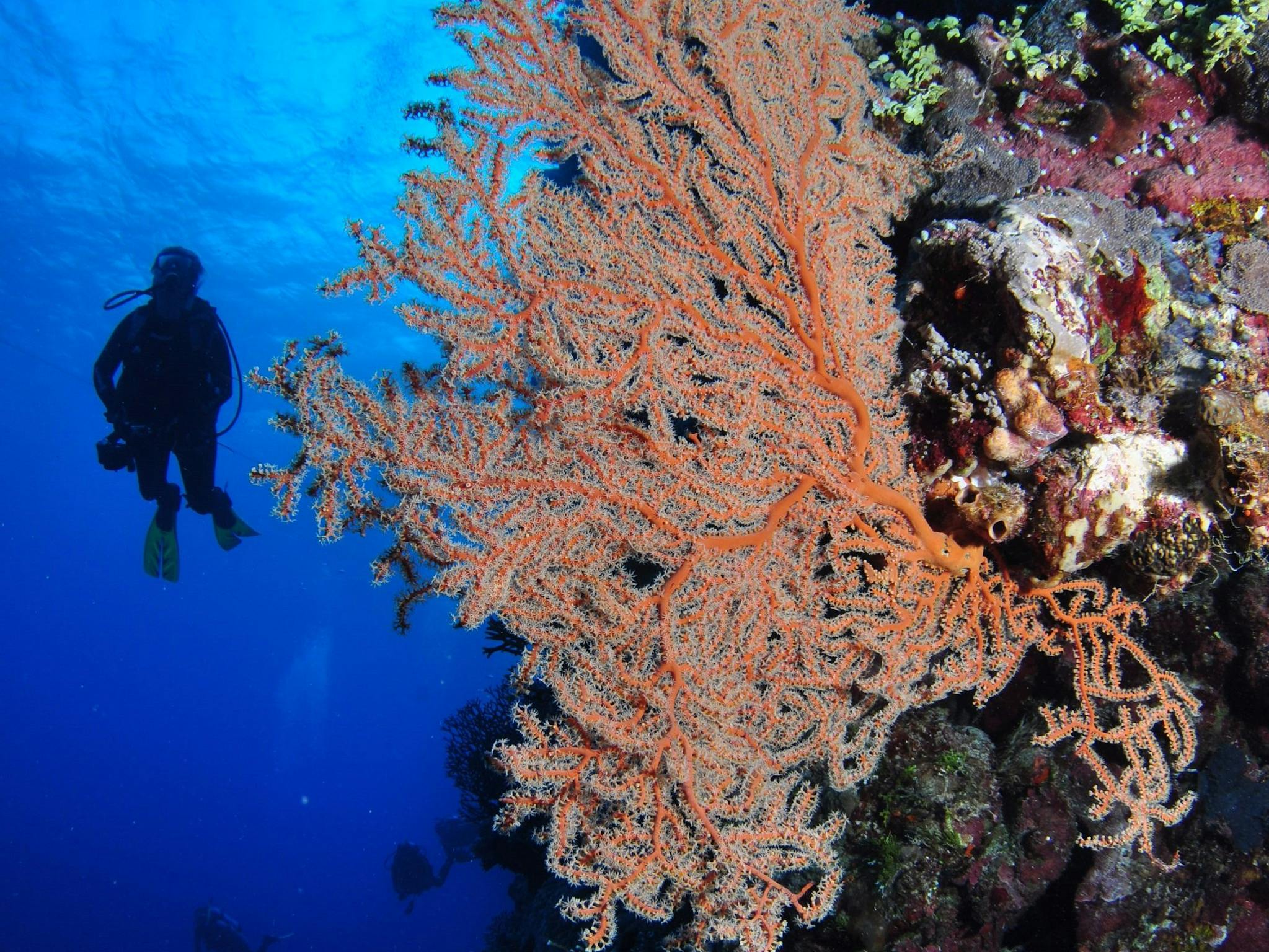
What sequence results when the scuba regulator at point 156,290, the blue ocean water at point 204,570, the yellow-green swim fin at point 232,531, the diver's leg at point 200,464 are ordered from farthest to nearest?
the blue ocean water at point 204,570
the yellow-green swim fin at point 232,531
the diver's leg at point 200,464
the scuba regulator at point 156,290

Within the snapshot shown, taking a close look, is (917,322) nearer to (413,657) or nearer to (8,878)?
(8,878)

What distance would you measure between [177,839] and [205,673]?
3411 centimetres

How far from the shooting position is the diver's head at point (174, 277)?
952cm

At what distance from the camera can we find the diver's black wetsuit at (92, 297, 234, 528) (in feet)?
32.7

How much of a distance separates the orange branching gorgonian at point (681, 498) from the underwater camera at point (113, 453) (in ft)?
29.6

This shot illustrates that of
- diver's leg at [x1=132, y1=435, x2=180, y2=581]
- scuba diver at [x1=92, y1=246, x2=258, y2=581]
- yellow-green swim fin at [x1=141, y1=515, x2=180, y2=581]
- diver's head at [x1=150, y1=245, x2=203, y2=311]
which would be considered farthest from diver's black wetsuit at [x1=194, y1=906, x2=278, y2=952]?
diver's head at [x1=150, y1=245, x2=203, y2=311]

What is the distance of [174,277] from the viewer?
31.3 feet

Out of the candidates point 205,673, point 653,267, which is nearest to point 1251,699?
point 653,267

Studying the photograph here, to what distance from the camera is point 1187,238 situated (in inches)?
131

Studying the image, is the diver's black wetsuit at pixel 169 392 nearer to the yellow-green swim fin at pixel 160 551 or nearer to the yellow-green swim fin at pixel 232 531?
the yellow-green swim fin at pixel 232 531

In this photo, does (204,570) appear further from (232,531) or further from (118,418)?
(118,418)

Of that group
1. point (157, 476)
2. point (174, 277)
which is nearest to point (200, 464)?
point (157, 476)

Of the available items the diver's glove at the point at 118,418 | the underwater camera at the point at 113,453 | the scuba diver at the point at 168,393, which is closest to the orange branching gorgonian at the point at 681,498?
the scuba diver at the point at 168,393

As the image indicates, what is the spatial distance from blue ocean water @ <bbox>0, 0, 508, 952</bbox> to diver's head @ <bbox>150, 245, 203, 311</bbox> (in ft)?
18.1
